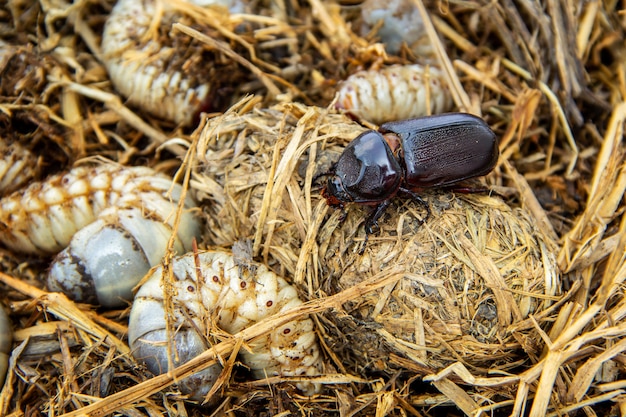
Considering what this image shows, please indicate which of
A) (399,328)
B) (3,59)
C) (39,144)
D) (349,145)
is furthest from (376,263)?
(3,59)

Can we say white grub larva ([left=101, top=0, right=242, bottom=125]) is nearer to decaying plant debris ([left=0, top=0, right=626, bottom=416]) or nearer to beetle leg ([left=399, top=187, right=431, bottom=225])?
decaying plant debris ([left=0, top=0, right=626, bottom=416])

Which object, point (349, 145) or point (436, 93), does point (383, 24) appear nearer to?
point (436, 93)

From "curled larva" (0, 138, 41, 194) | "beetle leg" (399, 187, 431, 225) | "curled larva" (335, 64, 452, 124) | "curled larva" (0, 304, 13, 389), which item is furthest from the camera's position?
"curled larva" (335, 64, 452, 124)

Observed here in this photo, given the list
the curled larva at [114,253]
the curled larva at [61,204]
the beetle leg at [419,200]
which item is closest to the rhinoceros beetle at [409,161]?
the beetle leg at [419,200]

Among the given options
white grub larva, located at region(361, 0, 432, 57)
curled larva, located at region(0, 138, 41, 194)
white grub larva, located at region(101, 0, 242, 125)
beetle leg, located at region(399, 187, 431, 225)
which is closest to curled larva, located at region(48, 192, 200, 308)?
curled larva, located at region(0, 138, 41, 194)

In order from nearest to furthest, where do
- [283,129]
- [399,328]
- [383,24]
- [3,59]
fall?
[399,328]
[283,129]
[3,59]
[383,24]

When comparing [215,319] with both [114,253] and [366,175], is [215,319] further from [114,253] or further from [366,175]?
[366,175]

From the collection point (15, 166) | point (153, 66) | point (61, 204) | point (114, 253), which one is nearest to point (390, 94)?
point (153, 66)
